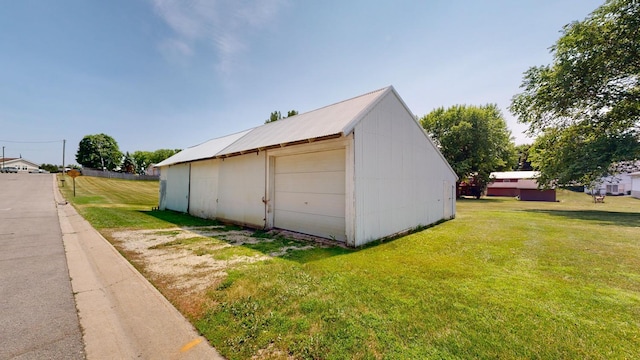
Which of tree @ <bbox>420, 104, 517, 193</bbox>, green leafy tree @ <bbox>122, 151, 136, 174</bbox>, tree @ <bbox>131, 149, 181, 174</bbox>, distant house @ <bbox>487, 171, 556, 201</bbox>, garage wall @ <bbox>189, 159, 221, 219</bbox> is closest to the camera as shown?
garage wall @ <bbox>189, 159, 221, 219</bbox>

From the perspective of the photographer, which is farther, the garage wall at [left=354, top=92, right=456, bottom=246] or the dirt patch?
the garage wall at [left=354, top=92, right=456, bottom=246]

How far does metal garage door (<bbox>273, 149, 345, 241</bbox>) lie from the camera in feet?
24.4

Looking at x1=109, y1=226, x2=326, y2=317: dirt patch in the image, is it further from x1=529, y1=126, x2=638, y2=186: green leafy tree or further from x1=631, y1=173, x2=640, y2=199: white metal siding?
x1=631, y1=173, x2=640, y2=199: white metal siding

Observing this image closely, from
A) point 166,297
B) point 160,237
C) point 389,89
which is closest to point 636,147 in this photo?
point 389,89

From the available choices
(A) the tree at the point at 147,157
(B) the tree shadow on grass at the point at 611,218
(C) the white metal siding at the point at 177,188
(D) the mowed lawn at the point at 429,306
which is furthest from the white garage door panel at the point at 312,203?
(A) the tree at the point at 147,157

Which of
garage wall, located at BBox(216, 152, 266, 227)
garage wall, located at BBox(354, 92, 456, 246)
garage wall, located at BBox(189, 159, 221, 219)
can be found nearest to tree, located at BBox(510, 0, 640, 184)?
garage wall, located at BBox(354, 92, 456, 246)

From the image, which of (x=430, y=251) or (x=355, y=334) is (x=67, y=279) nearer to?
(x=355, y=334)

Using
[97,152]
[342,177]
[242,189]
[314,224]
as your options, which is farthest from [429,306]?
[97,152]

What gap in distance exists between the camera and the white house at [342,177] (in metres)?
6.74

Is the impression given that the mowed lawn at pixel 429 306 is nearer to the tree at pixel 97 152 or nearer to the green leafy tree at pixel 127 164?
the tree at pixel 97 152

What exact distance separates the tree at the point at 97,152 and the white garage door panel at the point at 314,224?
75.2 m

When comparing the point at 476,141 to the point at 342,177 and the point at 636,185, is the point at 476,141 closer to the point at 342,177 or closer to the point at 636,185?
the point at 636,185

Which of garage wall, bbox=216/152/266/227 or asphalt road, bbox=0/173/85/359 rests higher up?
garage wall, bbox=216/152/266/227

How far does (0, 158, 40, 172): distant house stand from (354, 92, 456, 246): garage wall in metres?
105
